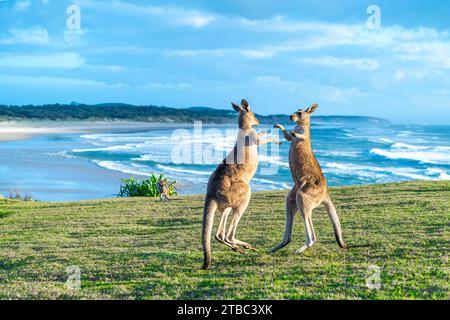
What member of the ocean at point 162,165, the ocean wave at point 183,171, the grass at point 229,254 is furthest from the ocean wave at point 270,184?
the grass at point 229,254

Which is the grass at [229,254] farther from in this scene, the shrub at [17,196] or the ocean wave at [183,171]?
the ocean wave at [183,171]

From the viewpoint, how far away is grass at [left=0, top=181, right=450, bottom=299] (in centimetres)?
573

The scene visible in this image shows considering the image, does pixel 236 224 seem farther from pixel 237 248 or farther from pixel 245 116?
pixel 245 116

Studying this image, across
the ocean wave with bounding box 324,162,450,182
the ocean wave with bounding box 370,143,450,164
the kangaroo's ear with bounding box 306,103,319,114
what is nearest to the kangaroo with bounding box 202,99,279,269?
the kangaroo's ear with bounding box 306,103,319,114

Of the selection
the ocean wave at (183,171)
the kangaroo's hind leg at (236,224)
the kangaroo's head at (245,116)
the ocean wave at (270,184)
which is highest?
the kangaroo's head at (245,116)

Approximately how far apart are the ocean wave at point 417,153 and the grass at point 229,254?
32.4 m

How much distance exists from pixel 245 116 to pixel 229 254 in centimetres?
210

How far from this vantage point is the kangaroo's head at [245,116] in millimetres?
6070

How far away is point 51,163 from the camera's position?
102ft

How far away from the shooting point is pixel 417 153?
4919 cm

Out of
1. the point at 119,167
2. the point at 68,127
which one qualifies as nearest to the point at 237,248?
the point at 119,167

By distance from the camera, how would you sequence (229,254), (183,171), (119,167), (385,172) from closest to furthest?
(229,254) → (119,167) → (183,171) → (385,172)

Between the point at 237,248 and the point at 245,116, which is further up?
the point at 245,116
